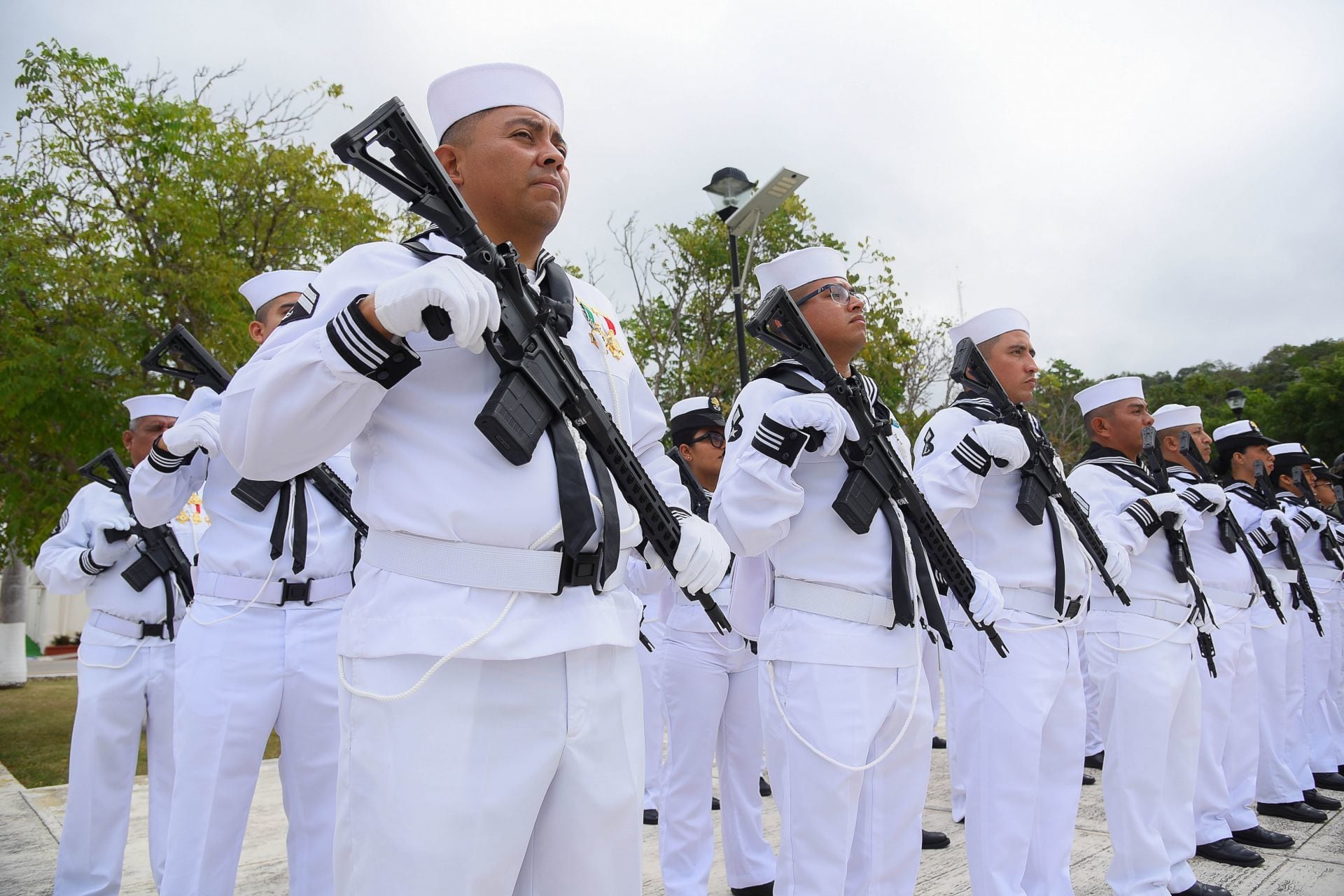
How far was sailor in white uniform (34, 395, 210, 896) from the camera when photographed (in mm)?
4855

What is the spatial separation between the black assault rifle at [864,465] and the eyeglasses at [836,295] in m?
0.22

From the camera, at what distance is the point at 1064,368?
1341 inches

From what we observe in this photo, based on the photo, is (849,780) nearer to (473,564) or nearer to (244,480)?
(473,564)

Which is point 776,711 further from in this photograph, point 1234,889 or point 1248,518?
point 1248,518

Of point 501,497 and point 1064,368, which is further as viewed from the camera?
point 1064,368

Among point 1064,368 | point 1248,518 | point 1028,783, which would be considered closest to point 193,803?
point 1028,783

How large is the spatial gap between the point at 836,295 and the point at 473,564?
8.31ft

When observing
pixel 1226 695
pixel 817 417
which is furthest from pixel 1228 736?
pixel 817 417

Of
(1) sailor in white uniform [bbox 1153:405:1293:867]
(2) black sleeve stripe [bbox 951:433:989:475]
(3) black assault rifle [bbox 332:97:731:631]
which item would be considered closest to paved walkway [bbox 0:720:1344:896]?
(1) sailor in white uniform [bbox 1153:405:1293:867]

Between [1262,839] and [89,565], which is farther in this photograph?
[1262,839]

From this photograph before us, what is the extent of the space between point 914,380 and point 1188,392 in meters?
15.2

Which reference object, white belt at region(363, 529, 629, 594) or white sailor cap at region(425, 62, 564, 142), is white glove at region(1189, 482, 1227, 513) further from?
white belt at region(363, 529, 629, 594)

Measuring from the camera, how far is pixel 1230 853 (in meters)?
5.44

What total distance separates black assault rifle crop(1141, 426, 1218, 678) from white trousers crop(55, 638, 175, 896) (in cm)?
525
